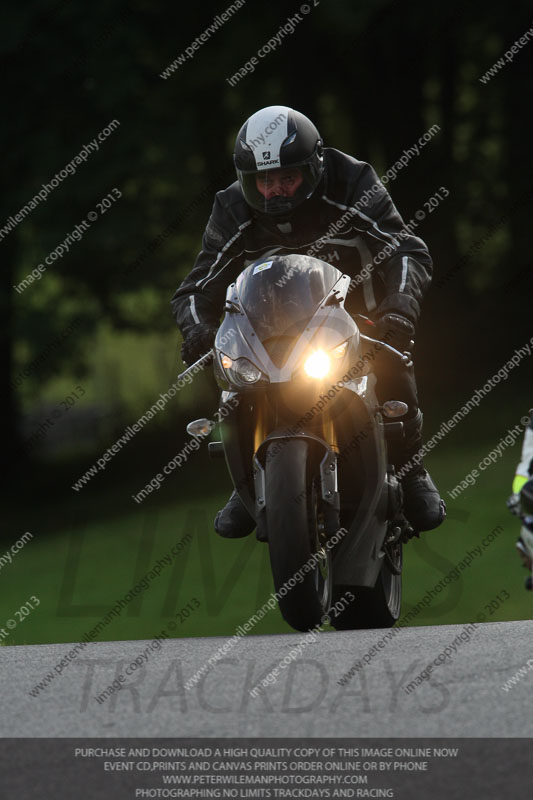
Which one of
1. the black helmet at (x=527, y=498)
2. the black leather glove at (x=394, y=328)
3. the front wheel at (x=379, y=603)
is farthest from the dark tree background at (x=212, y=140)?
the black helmet at (x=527, y=498)

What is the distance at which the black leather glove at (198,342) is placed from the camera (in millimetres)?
6102

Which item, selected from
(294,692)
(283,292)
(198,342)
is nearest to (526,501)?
(294,692)

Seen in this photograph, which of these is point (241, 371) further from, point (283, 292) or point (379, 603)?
point (379, 603)

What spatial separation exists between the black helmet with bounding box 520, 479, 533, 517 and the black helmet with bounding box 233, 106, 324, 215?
2.27 meters

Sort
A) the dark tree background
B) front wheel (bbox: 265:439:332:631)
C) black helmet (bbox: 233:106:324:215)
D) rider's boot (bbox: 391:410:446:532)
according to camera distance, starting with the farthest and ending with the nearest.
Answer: the dark tree background, rider's boot (bbox: 391:410:446:532), black helmet (bbox: 233:106:324:215), front wheel (bbox: 265:439:332:631)

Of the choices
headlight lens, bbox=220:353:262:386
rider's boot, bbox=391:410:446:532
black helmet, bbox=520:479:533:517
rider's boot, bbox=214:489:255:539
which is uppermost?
black helmet, bbox=520:479:533:517

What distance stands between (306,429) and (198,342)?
3.16 ft

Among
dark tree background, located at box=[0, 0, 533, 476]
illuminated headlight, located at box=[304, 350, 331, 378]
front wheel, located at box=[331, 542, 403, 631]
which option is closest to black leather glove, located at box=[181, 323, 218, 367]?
illuminated headlight, located at box=[304, 350, 331, 378]

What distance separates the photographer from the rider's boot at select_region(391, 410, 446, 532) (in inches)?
252

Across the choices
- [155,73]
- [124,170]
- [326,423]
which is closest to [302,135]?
[326,423]

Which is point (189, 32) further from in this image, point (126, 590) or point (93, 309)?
point (126, 590)

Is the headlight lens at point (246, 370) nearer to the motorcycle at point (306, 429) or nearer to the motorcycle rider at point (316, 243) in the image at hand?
the motorcycle at point (306, 429)

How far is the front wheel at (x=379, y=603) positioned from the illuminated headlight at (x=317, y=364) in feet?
4.02

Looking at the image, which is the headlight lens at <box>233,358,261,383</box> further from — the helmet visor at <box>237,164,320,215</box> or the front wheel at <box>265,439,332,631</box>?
the helmet visor at <box>237,164,320,215</box>
